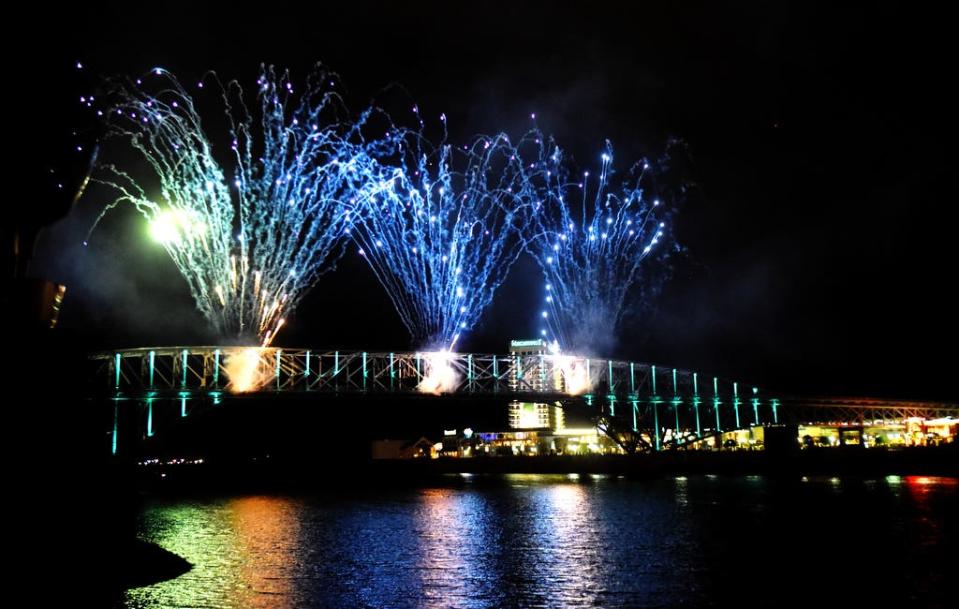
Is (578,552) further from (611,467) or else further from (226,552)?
(611,467)

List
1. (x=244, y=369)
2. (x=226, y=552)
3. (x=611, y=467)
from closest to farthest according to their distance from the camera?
1. (x=226, y=552)
2. (x=244, y=369)
3. (x=611, y=467)

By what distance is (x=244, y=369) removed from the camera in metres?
57.1

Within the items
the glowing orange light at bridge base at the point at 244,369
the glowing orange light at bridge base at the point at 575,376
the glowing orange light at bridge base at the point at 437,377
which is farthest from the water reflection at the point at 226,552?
the glowing orange light at bridge base at the point at 575,376

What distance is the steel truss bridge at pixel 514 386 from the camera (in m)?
56.0

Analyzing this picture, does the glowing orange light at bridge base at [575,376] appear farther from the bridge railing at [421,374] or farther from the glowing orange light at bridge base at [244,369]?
the glowing orange light at bridge base at [244,369]

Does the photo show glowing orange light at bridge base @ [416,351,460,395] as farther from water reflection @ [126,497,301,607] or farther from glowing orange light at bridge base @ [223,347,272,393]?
water reflection @ [126,497,301,607]

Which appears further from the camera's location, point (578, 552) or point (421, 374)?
point (421, 374)

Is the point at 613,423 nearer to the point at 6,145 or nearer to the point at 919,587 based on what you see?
the point at 919,587

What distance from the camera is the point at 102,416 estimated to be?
15422 millimetres

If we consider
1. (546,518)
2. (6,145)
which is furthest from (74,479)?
(546,518)

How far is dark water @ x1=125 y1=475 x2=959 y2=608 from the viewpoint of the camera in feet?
54.6

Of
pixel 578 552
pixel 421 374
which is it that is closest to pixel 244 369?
pixel 421 374

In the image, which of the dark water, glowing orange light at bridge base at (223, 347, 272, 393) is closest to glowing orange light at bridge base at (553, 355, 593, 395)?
glowing orange light at bridge base at (223, 347, 272, 393)

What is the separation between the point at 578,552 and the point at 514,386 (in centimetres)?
4980
